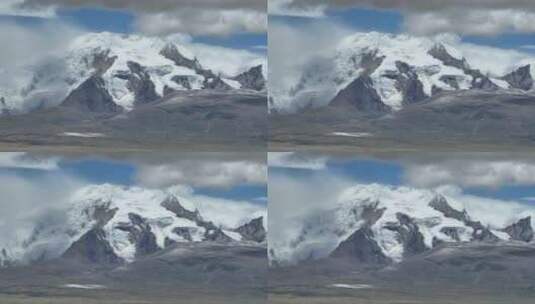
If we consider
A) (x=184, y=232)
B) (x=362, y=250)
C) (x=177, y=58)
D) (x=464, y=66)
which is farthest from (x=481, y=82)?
(x=184, y=232)

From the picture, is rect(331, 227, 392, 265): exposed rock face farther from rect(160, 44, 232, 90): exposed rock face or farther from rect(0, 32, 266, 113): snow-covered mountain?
rect(160, 44, 232, 90): exposed rock face

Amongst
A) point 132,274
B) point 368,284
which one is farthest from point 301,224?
point 132,274

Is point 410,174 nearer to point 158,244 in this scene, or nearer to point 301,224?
→ point 301,224

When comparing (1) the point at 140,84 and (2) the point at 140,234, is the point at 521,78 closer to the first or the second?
(1) the point at 140,84

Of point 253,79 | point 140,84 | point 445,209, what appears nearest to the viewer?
point 445,209

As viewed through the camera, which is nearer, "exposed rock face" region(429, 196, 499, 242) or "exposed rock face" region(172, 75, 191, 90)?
"exposed rock face" region(429, 196, 499, 242)

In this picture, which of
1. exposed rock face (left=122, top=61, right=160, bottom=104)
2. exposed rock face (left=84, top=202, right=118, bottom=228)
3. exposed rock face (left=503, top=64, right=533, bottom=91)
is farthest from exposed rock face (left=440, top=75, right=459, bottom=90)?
exposed rock face (left=84, top=202, right=118, bottom=228)

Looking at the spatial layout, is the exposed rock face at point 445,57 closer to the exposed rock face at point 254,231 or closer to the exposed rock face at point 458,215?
the exposed rock face at point 458,215
